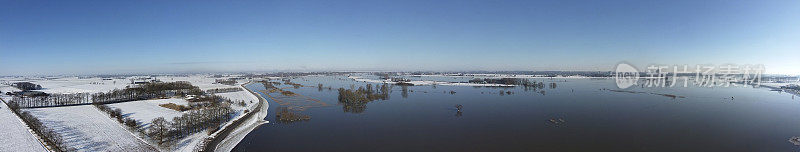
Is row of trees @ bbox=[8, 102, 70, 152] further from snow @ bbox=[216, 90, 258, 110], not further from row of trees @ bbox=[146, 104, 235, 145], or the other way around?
snow @ bbox=[216, 90, 258, 110]

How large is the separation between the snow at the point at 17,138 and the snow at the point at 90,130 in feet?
2.67

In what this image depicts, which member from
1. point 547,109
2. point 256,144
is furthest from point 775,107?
point 256,144

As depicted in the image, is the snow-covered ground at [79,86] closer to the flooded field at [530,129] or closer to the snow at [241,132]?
the snow at [241,132]

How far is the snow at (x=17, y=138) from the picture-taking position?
11.6 metres

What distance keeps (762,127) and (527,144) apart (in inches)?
518

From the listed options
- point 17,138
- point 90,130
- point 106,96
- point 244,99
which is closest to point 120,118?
point 90,130

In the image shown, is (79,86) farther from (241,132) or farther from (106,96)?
(241,132)

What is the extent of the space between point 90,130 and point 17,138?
6.84 ft

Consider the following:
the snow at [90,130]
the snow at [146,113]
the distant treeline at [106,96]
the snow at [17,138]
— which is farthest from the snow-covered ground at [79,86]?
the snow at [17,138]

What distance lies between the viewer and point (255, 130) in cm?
1518

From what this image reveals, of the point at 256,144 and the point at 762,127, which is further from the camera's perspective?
the point at 762,127

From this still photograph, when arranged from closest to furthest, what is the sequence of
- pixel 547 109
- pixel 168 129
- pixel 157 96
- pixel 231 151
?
pixel 231 151 < pixel 168 129 < pixel 547 109 < pixel 157 96

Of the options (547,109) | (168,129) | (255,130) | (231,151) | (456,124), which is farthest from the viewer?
(547,109)

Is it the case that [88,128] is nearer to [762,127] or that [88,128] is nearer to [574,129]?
[574,129]
